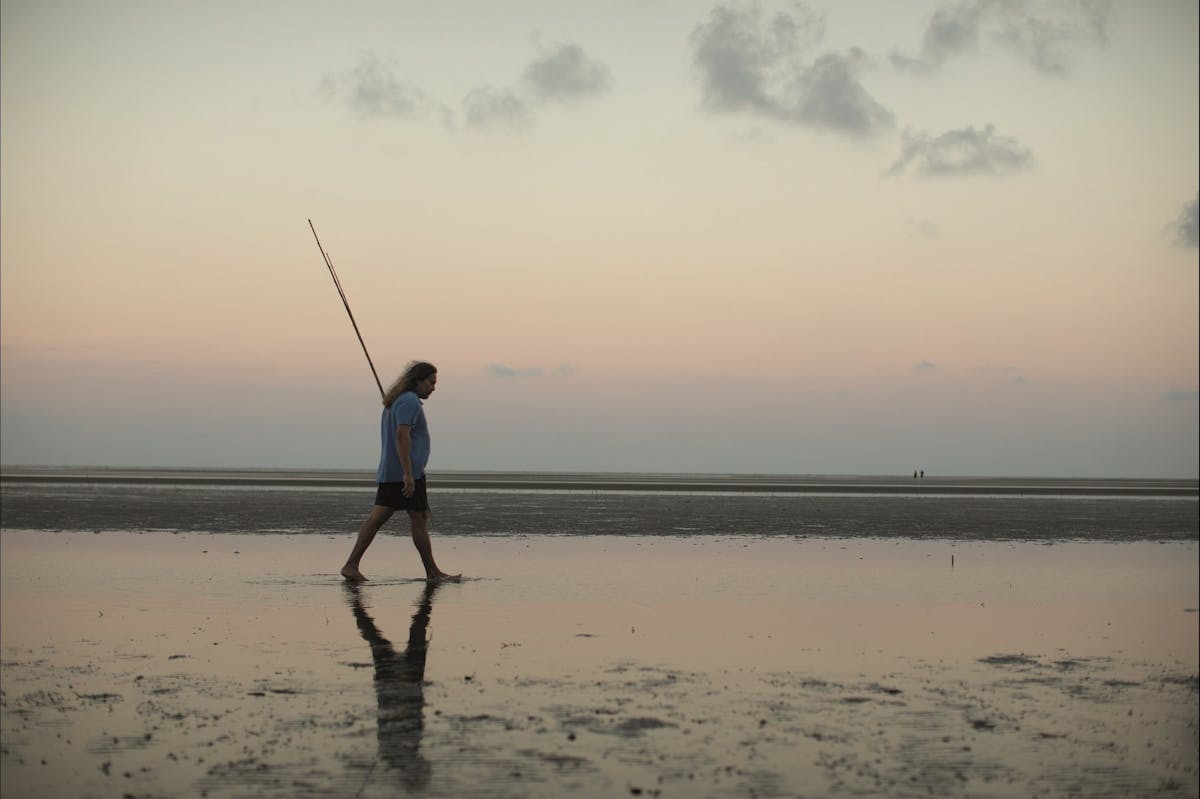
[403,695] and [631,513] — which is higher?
[631,513]

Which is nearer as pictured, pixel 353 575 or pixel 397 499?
pixel 353 575

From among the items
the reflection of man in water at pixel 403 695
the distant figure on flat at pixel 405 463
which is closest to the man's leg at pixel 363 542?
the distant figure on flat at pixel 405 463

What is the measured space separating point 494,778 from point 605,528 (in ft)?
52.0

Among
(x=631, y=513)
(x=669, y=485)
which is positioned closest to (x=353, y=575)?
(x=631, y=513)

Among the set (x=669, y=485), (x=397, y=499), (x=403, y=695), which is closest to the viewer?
(x=403, y=695)

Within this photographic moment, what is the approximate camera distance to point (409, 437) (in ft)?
41.9

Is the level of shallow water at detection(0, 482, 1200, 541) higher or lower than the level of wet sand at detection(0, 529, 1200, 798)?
higher

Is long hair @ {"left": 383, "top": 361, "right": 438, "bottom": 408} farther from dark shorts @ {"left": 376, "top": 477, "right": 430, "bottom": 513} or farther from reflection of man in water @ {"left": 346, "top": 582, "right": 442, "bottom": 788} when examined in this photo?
reflection of man in water @ {"left": 346, "top": 582, "right": 442, "bottom": 788}

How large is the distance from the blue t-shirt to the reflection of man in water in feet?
9.02

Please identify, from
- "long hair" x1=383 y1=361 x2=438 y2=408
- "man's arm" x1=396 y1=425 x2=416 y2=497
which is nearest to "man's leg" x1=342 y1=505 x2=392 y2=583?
"man's arm" x1=396 y1=425 x2=416 y2=497

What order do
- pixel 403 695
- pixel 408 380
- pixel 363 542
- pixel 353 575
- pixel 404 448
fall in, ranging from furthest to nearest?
pixel 408 380 < pixel 404 448 < pixel 363 542 < pixel 353 575 < pixel 403 695

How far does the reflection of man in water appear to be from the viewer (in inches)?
205

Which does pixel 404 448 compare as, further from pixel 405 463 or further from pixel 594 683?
pixel 594 683

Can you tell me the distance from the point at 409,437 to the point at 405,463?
308 millimetres
